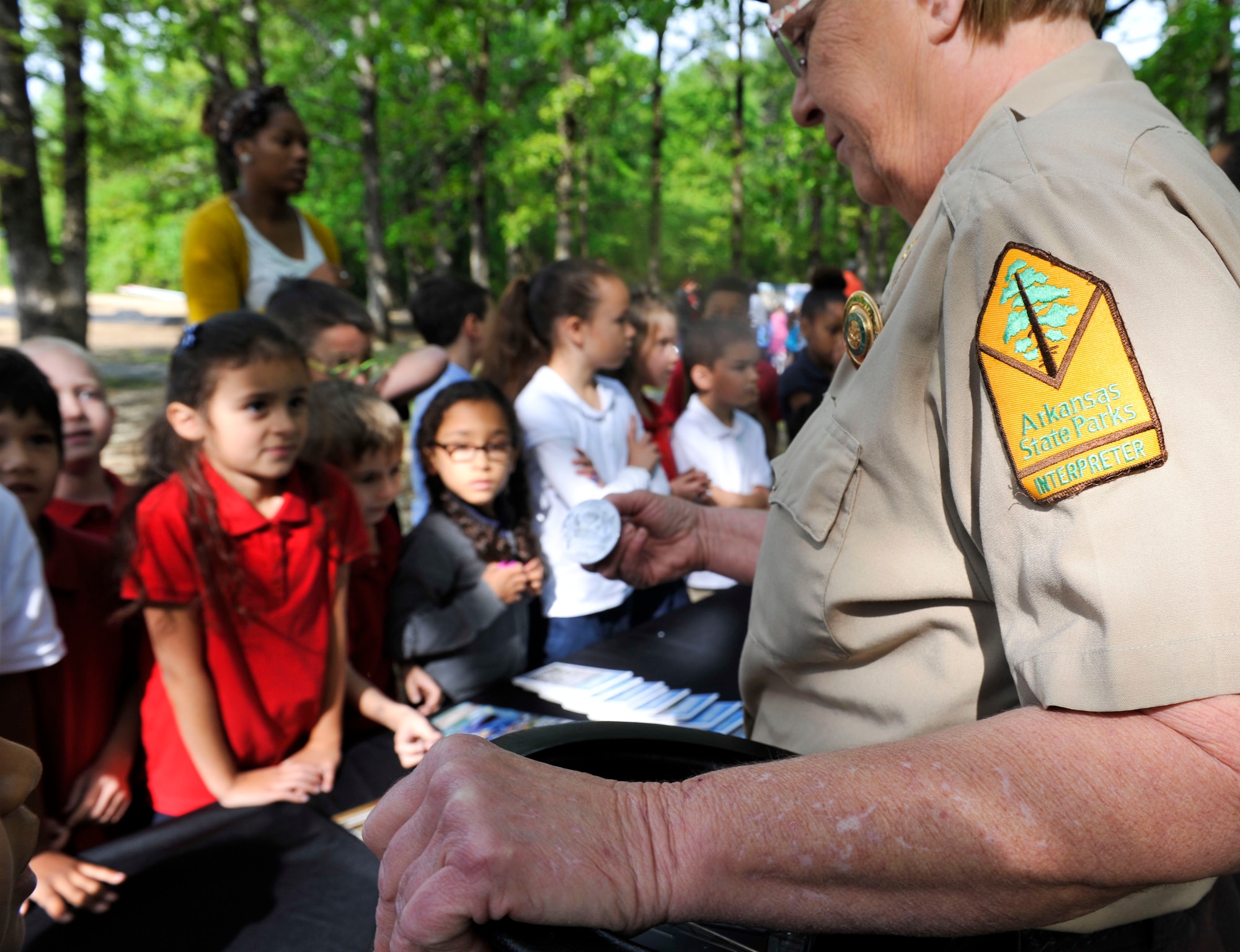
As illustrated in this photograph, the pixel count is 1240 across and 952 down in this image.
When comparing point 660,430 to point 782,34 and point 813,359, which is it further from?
point 782,34

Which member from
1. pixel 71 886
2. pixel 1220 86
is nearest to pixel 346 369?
pixel 71 886

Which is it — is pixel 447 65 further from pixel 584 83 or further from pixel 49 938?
pixel 49 938

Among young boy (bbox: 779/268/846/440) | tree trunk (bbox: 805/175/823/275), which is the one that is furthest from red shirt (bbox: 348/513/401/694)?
tree trunk (bbox: 805/175/823/275)

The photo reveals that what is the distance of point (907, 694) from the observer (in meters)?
1.00

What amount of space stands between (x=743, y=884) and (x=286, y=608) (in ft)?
6.62

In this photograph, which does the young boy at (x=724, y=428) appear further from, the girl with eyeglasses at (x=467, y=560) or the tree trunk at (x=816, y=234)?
the tree trunk at (x=816, y=234)

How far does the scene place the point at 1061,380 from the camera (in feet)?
2.44

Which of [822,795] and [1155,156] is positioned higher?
[1155,156]

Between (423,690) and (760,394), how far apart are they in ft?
11.8

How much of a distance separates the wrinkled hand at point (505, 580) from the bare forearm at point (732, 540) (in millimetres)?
1310

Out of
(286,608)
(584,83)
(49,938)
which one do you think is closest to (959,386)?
(49,938)

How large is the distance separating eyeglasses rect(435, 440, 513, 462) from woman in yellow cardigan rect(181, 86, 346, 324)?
1.30 metres

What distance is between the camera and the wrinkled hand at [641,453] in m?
3.89

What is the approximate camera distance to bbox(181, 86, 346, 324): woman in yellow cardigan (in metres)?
3.67
